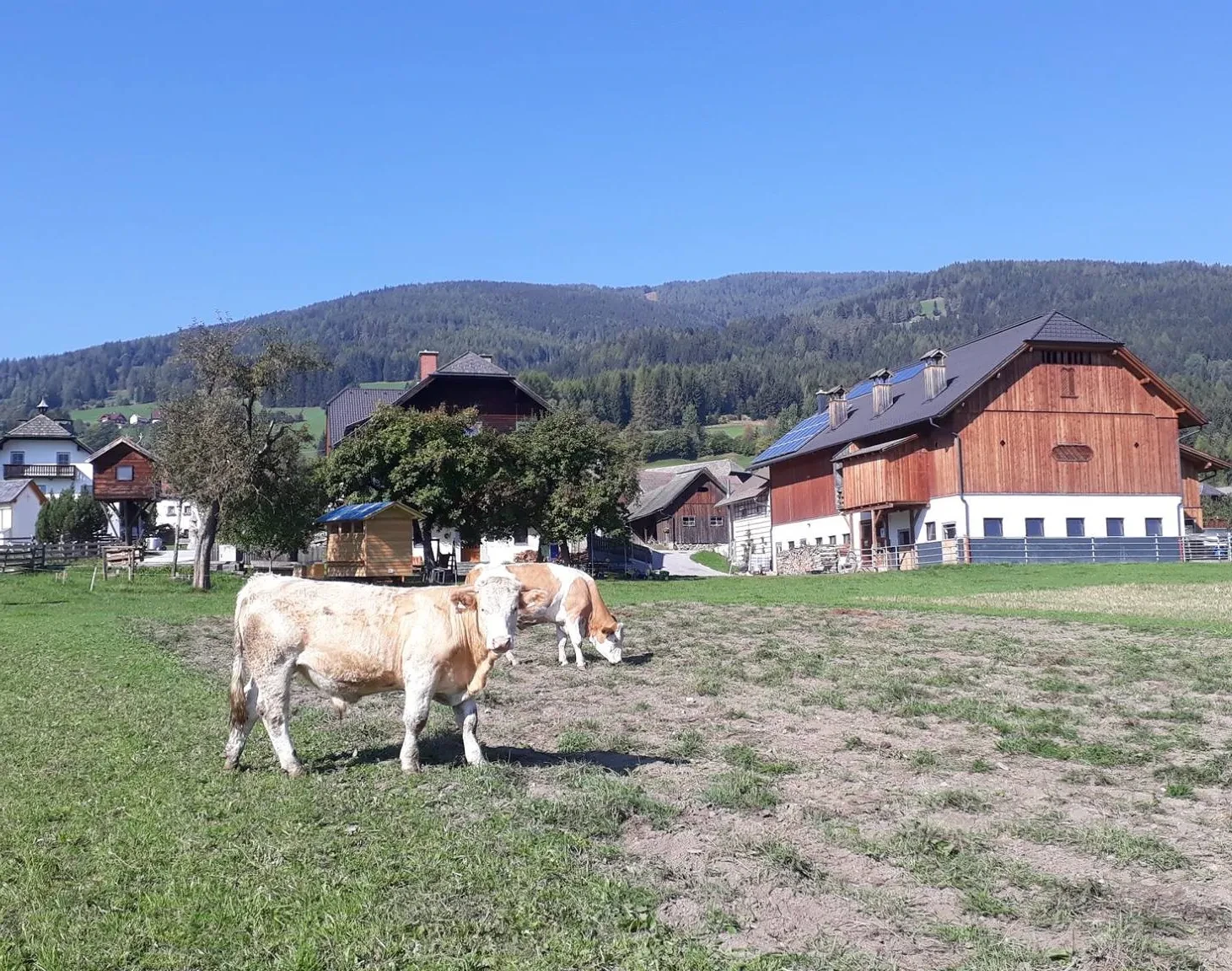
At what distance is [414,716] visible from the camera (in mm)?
9422

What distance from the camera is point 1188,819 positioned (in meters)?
8.03

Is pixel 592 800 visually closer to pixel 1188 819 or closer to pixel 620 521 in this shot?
pixel 1188 819

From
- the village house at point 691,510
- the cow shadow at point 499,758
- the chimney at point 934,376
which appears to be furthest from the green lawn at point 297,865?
the village house at point 691,510

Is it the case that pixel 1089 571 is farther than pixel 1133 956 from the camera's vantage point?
Yes

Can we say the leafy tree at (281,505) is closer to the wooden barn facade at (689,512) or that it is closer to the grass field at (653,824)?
the grass field at (653,824)

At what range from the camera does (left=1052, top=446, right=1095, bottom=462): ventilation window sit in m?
56.1

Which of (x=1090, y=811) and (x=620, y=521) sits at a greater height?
(x=620, y=521)

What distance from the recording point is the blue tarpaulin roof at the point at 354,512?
4453 centimetres

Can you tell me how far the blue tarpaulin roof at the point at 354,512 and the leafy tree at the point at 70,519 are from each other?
40764 millimetres

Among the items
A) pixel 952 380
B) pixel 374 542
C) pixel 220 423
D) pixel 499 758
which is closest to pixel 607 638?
pixel 499 758

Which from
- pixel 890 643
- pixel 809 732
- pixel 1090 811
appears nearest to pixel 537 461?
pixel 890 643

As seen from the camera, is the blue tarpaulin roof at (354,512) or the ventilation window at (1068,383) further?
the ventilation window at (1068,383)

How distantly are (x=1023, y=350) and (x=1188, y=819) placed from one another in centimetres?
5205

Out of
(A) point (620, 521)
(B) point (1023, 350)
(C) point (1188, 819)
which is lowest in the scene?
(C) point (1188, 819)
